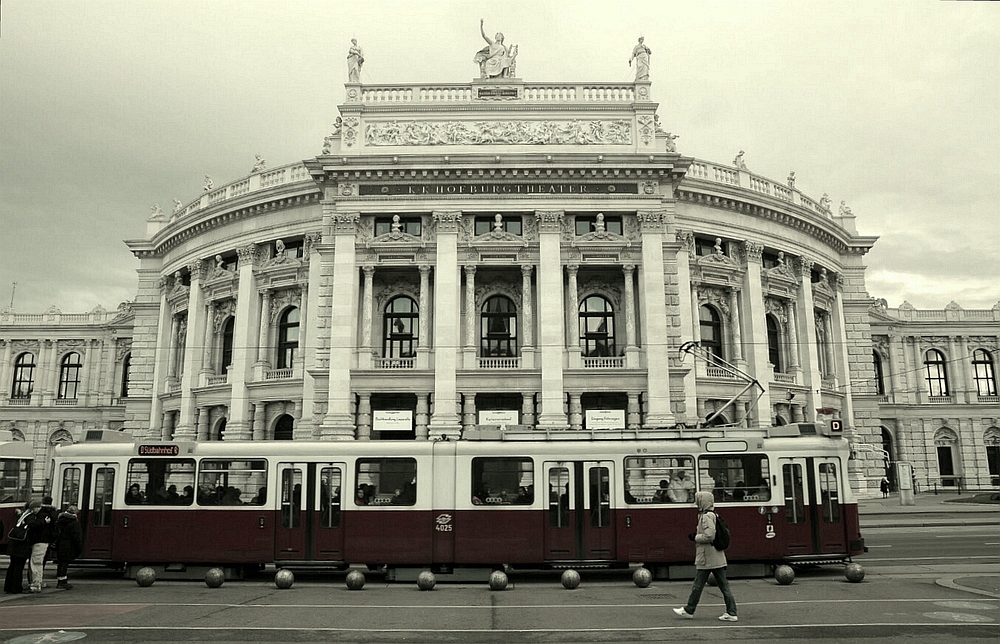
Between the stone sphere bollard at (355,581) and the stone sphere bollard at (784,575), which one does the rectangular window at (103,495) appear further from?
the stone sphere bollard at (784,575)

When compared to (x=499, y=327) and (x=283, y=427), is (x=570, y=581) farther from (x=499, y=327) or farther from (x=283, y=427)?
(x=283, y=427)

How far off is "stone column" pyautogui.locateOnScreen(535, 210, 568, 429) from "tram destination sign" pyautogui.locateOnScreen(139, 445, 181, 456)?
19196 mm

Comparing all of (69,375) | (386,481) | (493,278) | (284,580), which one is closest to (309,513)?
(386,481)

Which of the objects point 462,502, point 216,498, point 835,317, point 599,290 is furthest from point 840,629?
point 835,317

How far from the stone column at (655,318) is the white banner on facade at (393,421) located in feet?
35.6

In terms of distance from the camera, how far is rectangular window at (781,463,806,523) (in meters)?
18.6

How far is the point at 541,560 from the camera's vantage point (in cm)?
1834

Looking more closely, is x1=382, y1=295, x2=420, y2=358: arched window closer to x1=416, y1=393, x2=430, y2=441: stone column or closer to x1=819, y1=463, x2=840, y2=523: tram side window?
x1=416, y1=393, x2=430, y2=441: stone column

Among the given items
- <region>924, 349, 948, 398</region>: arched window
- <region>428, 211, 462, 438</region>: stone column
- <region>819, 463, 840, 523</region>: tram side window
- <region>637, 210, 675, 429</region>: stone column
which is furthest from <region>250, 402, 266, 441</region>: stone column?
<region>924, 349, 948, 398</region>: arched window

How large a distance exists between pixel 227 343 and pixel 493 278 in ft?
55.3

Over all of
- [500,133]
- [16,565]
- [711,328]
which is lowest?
[16,565]

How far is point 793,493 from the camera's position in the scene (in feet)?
61.5

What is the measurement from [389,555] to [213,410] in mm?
28839

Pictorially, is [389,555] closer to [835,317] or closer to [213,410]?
[213,410]
